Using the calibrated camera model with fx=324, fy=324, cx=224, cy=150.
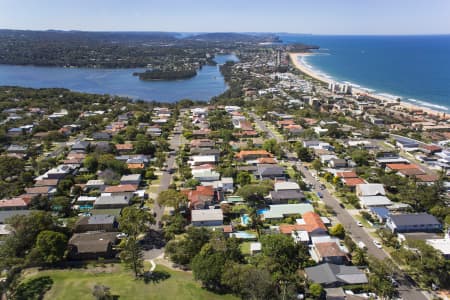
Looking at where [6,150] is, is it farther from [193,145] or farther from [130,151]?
[193,145]

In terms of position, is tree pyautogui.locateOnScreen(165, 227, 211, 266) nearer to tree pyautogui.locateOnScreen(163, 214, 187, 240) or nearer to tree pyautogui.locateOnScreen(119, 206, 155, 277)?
tree pyautogui.locateOnScreen(119, 206, 155, 277)

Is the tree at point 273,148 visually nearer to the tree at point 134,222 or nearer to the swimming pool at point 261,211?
the swimming pool at point 261,211

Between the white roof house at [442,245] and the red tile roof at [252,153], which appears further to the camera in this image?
the red tile roof at [252,153]

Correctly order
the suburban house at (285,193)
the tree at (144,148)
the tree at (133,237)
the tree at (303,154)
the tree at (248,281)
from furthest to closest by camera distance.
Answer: the tree at (144,148) → the tree at (303,154) → the suburban house at (285,193) → the tree at (133,237) → the tree at (248,281)

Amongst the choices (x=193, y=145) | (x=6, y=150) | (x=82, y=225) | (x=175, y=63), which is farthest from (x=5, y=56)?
(x=82, y=225)

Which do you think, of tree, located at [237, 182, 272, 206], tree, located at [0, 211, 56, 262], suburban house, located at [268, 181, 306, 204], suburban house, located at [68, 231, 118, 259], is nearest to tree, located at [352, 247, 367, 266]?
suburban house, located at [268, 181, 306, 204]

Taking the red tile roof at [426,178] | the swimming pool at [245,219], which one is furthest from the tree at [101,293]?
the red tile roof at [426,178]

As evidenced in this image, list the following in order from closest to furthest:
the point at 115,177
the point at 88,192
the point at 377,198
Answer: the point at 377,198 → the point at 88,192 → the point at 115,177

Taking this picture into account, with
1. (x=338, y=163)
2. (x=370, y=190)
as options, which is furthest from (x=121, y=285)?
(x=338, y=163)
